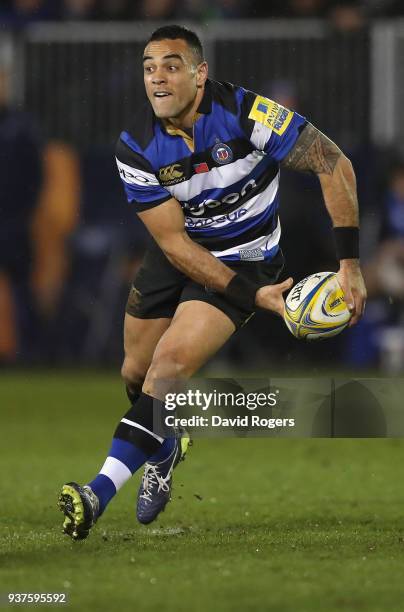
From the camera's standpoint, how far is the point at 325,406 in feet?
20.9

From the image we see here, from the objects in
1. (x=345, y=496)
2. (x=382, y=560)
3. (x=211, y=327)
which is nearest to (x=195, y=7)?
(x=345, y=496)

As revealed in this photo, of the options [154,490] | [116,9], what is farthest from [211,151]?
[116,9]

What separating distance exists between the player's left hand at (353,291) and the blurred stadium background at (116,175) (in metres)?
8.58

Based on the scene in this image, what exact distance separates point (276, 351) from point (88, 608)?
10.7m

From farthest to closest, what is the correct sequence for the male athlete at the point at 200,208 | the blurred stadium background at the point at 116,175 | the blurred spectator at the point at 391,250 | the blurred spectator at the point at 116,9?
the blurred spectator at the point at 116,9
the blurred stadium background at the point at 116,175
the blurred spectator at the point at 391,250
the male athlete at the point at 200,208

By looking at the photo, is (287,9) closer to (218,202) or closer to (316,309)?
(218,202)

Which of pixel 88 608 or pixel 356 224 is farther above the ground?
pixel 356 224

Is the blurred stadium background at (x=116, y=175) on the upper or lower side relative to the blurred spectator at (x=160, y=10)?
lower

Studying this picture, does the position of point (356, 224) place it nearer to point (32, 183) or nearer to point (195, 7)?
point (32, 183)

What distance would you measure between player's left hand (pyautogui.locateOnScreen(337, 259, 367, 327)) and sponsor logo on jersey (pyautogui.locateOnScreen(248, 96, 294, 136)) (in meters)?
0.70

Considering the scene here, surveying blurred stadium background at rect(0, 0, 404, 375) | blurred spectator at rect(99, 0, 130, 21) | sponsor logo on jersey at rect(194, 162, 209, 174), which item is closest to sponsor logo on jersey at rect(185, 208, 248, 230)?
sponsor logo on jersey at rect(194, 162, 209, 174)

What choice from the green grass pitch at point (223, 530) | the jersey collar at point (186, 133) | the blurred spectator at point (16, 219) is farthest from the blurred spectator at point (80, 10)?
the jersey collar at point (186, 133)

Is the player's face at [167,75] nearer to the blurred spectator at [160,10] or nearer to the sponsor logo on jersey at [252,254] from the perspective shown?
the sponsor logo on jersey at [252,254]

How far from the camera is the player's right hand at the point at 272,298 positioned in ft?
20.9
